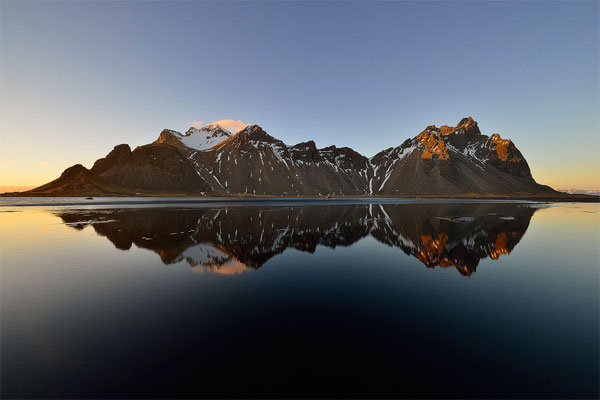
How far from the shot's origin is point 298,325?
34.0 ft

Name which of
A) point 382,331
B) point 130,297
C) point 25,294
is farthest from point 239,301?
point 25,294

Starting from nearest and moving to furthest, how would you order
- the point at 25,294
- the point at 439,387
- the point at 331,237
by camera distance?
the point at 439,387 < the point at 25,294 < the point at 331,237

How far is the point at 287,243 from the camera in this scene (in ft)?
92.1

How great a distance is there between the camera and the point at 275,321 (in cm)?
1073

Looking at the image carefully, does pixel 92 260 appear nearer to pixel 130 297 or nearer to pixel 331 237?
pixel 130 297

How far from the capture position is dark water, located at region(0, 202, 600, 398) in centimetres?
715

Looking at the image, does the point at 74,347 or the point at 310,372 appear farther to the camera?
the point at 74,347

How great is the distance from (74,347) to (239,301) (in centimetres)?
630

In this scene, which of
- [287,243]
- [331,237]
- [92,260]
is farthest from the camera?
[331,237]

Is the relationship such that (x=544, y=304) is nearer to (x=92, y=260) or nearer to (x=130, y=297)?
(x=130, y=297)

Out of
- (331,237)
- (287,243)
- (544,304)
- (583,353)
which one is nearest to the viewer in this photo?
(583,353)

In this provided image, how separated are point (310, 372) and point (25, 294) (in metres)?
16.6

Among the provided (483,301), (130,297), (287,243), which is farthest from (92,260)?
(483,301)

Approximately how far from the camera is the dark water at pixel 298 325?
7.15m
